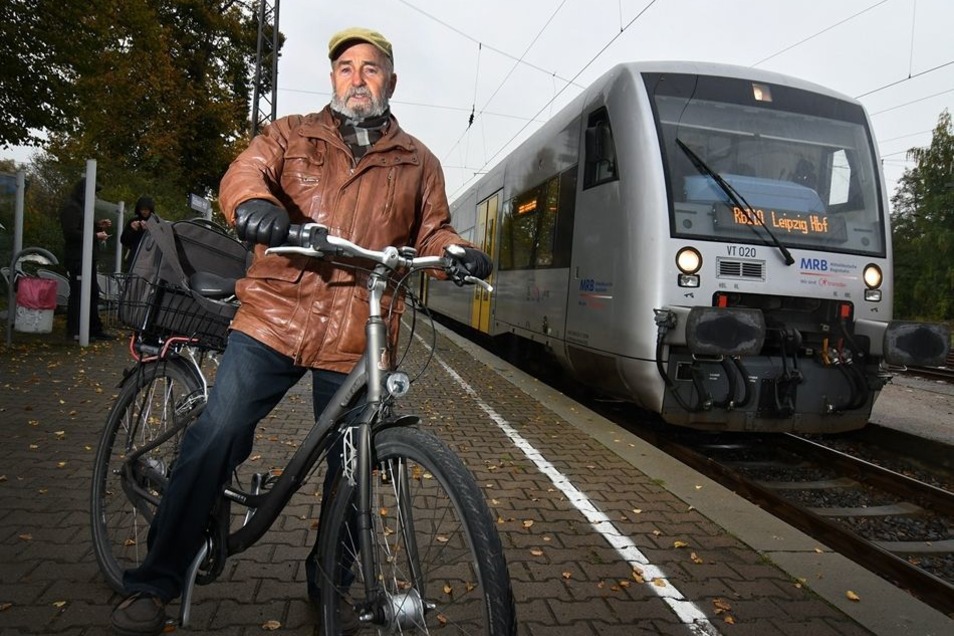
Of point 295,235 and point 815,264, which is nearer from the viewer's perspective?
point 295,235

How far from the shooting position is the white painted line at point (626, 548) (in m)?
2.83

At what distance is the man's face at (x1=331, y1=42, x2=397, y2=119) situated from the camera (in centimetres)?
234

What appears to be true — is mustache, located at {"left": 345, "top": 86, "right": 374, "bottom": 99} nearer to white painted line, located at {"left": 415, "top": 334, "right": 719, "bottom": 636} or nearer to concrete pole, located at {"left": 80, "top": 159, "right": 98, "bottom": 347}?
white painted line, located at {"left": 415, "top": 334, "right": 719, "bottom": 636}

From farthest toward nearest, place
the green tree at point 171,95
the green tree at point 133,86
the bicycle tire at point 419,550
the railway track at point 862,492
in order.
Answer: the green tree at point 171,95 → the green tree at point 133,86 → the railway track at point 862,492 → the bicycle tire at point 419,550

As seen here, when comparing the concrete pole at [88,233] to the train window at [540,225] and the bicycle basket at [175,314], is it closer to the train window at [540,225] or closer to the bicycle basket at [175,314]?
the train window at [540,225]

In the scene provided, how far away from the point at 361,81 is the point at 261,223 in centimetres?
71

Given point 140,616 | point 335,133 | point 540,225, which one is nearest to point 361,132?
point 335,133

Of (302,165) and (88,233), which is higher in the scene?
(88,233)

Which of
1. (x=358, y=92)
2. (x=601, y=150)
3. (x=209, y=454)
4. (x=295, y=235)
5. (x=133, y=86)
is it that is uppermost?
(x=133, y=86)

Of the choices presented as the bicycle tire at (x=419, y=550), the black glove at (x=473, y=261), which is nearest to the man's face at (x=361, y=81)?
the black glove at (x=473, y=261)

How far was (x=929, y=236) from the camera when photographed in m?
49.8

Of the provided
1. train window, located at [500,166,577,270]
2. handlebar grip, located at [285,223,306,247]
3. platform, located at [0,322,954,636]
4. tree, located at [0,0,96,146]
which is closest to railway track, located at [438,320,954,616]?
platform, located at [0,322,954,636]

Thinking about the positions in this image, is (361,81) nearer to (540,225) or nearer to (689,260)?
(689,260)

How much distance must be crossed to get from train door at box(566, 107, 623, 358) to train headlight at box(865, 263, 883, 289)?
207 centimetres
